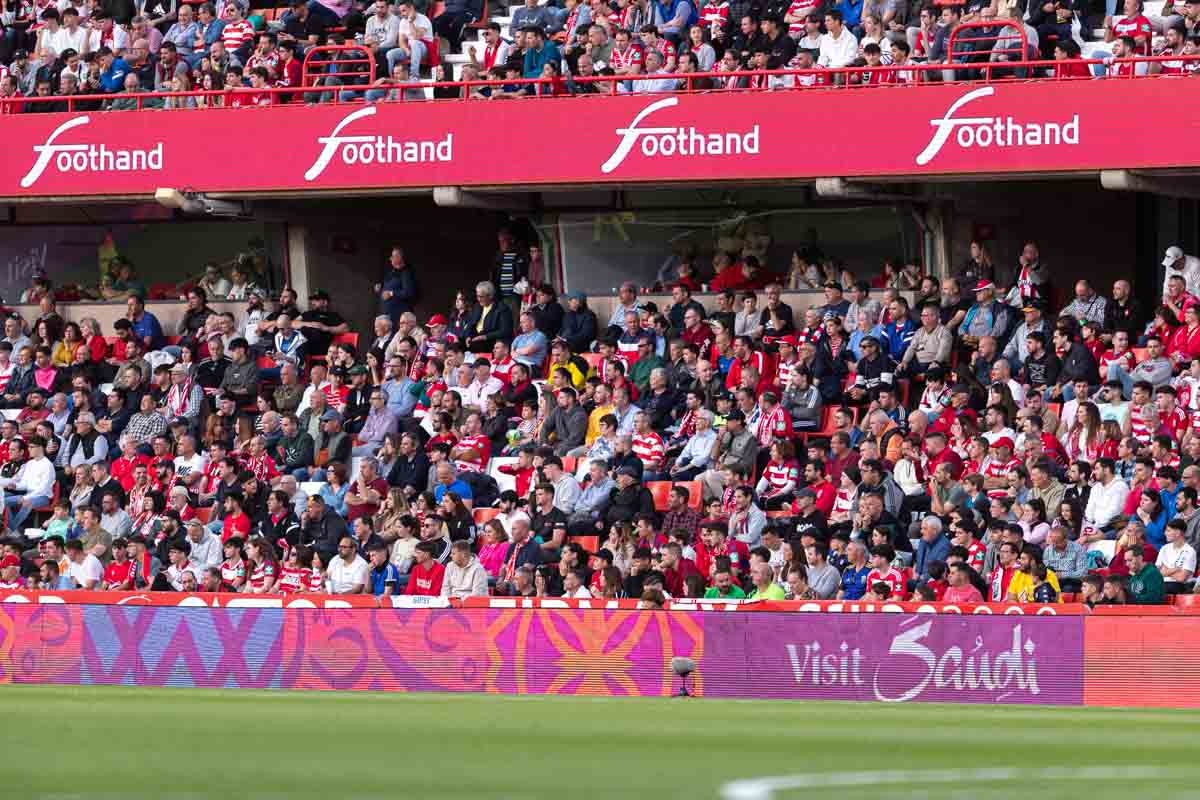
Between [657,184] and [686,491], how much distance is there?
16.7 ft

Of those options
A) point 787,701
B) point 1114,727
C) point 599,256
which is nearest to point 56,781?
point 1114,727

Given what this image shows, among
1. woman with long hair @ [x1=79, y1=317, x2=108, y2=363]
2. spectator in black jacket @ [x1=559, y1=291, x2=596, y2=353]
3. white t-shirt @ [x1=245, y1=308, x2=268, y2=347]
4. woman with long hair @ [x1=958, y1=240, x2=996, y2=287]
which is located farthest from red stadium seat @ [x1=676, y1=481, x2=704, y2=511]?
woman with long hair @ [x1=79, y1=317, x2=108, y2=363]

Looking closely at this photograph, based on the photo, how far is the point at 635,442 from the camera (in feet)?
68.3

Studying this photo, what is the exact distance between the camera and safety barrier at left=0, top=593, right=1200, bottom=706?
15.3 meters

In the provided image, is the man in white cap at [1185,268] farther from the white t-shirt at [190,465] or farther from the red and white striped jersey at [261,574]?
the white t-shirt at [190,465]

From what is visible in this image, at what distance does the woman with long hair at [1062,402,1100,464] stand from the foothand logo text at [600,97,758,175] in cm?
530

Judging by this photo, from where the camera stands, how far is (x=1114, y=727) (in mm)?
11211

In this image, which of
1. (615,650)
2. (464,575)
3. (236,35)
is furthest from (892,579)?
(236,35)

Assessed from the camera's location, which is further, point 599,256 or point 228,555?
point 599,256

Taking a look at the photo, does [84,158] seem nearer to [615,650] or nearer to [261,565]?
[261,565]

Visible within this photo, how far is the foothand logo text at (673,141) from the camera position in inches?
900

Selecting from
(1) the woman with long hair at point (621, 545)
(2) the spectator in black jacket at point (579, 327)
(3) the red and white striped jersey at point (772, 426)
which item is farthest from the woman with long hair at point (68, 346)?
(1) the woman with long hair at point (621, 545)

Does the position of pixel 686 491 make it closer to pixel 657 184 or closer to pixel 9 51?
pixel 657 184

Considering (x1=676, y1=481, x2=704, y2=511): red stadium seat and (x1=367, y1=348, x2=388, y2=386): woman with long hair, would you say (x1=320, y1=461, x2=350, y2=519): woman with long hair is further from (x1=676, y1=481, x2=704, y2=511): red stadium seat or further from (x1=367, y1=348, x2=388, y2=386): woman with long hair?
(x1=676, y1=481, x2=704, y2=511): red stadium seat
